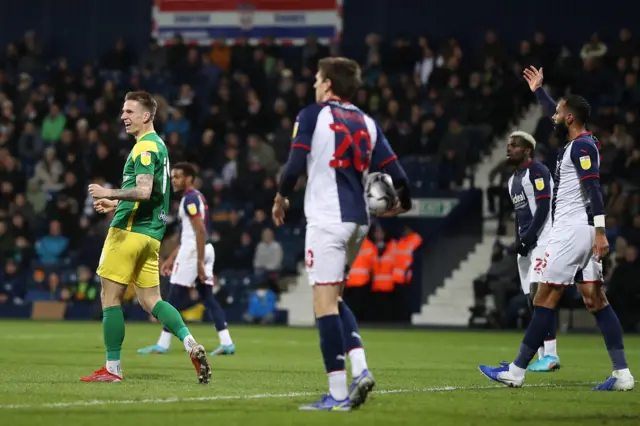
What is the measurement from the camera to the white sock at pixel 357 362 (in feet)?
26.1

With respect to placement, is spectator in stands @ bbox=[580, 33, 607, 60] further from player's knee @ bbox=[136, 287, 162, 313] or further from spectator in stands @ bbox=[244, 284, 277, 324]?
player's knee @ bbox=[136, 287, 162, 313]

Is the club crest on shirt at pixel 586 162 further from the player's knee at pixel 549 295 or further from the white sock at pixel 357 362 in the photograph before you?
the white sock at pixel 357 362

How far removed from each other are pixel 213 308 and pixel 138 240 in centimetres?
507

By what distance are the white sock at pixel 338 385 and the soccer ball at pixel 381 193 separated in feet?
3.73

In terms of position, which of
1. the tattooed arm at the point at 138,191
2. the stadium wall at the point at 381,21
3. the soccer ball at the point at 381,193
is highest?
the stadium wall at the point at 381,21

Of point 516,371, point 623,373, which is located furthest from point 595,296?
point 516,371

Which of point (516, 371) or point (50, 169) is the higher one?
point (50, 169)

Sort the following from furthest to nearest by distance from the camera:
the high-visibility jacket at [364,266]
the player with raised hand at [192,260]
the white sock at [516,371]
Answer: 1. the high-visibility jacket at [364,266]
2. the player with raised hand at [192,260]
3. the white sock at [516,371]

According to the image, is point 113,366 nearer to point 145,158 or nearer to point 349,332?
point 145,158

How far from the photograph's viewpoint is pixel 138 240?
10.0 meters

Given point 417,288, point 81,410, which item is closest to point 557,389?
point 81,410

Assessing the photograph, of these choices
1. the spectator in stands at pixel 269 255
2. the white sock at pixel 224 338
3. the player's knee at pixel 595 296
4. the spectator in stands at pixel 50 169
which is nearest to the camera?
the player's knee at pixel 595 296

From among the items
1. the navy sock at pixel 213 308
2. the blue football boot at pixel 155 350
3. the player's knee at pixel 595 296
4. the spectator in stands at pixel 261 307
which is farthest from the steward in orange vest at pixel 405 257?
the player's knee at pixel 595 296

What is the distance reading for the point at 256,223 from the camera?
25500 mm
